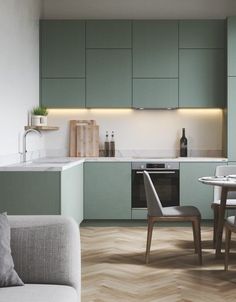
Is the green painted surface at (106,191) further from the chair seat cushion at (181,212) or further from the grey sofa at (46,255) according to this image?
the grey sofa at (46,255)

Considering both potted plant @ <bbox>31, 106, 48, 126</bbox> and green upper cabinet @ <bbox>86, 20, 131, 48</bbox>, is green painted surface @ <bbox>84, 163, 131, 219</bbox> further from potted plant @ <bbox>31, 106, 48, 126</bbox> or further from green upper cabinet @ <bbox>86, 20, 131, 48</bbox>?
green upper cabinet @ <bbox>86, 20, 131, 48</bbox>

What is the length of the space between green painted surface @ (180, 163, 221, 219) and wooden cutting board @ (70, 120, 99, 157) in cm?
124

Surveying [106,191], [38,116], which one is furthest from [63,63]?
[106,191]

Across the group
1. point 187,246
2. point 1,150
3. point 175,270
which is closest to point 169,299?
point 175,270

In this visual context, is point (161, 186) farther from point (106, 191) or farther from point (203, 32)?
point (203, 32)

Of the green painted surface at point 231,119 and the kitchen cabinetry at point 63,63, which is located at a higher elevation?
the kitchen cabinetry at point 63,63

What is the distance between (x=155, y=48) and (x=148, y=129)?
1.09m

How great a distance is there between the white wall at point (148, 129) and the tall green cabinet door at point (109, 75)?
14.7 inches

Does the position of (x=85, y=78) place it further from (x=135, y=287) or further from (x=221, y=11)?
(x=135, y=287)

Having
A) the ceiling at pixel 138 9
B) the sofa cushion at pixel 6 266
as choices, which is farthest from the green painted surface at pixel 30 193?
the ceiling at pixel 138 9

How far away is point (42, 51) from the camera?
7.14 m

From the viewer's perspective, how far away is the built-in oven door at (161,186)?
271 inches

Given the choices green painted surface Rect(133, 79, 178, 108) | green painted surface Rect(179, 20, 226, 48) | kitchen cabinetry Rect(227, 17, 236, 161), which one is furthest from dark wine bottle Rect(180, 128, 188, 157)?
green painted surface Rect(179, 20, 226, 48)

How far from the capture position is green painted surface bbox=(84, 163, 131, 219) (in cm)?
688
